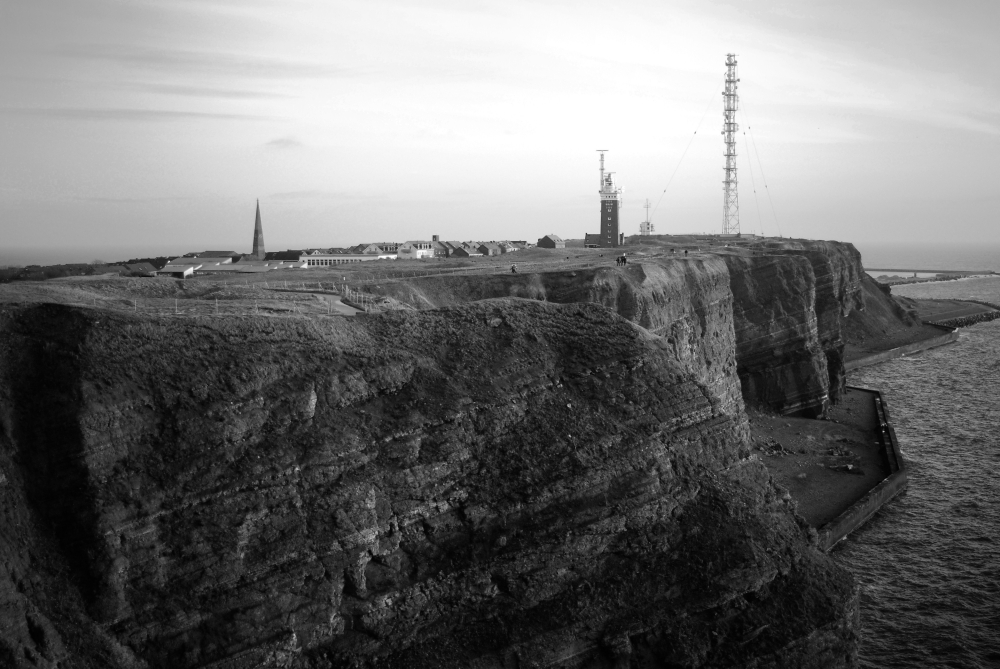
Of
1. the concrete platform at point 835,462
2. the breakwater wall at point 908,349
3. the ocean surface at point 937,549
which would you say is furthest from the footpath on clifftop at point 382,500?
the breakwater wall at point 908,349

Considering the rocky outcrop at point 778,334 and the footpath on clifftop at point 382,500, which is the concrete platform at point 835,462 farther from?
the footpath on clifftop at point 382,500

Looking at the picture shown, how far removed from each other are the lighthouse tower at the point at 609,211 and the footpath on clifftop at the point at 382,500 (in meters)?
67.4

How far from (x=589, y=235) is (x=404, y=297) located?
220 ft

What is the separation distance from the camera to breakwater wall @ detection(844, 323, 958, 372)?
299 feet

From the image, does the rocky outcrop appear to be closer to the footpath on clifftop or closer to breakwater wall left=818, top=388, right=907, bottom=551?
breakwater wall left=818, top=388, right=907, bottom=551

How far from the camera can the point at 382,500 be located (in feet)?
77.2

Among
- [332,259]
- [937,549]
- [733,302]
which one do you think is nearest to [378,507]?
[937,549]

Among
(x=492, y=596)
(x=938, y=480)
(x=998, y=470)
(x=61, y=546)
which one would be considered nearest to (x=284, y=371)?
(x=61, y=546)

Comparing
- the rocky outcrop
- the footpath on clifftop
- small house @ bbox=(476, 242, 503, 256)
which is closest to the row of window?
small house @ bbox=(476, 242, 503, 256)

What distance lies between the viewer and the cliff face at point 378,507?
20766 mm

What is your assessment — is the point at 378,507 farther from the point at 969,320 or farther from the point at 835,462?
the point at 969,320

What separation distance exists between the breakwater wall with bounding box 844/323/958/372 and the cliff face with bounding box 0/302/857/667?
214 feet

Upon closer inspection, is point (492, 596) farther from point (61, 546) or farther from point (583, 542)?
point (61, 546)

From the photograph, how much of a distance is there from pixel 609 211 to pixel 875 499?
58.3 m
